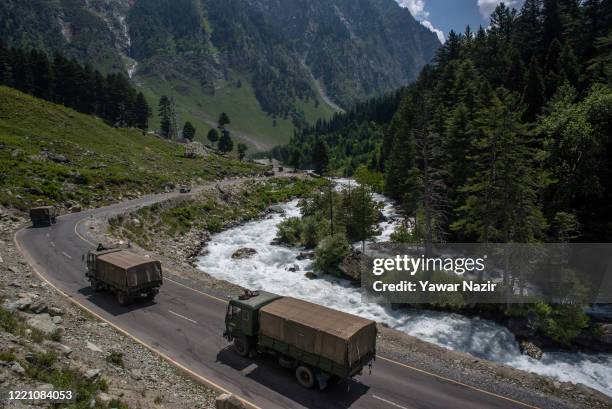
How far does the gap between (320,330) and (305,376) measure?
2799 millimetres

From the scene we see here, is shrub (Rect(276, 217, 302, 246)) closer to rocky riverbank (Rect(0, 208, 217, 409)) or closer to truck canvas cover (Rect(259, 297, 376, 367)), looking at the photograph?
rocky riverbank (Rect(0, 208, 217, 409))

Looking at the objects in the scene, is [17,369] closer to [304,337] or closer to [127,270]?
A: [304,337]

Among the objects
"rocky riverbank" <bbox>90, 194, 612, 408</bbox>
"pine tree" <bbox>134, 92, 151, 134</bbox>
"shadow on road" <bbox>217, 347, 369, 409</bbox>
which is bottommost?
"rocky riverbank" <bbox>90, 194, 612, 408</bbox>

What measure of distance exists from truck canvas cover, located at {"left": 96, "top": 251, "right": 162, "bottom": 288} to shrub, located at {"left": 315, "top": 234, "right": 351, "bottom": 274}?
1919cm

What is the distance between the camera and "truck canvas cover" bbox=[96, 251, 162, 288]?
24.6 metres

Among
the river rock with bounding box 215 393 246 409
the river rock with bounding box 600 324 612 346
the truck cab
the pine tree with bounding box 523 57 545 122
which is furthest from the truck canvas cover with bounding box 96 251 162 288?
the pine tree with bounding box 523 57 545 122

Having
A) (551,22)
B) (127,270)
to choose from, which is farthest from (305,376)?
(551,22)

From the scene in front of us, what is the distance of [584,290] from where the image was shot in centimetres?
2933

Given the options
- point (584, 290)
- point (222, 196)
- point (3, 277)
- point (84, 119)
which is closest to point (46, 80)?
point (84, 119)

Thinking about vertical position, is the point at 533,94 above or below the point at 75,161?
above

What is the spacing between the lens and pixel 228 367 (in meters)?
18.9

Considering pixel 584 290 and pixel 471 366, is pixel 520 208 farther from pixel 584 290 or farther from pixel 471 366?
pixel 471 366

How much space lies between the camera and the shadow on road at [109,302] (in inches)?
970

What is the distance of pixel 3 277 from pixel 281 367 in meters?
20.3
